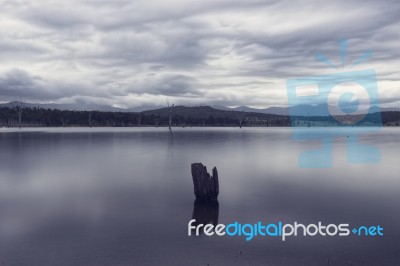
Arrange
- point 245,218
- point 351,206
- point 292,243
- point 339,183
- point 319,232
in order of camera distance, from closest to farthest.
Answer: point 292,243 → point 319,232 → point 245,218 → point 351,206 → point 339,183

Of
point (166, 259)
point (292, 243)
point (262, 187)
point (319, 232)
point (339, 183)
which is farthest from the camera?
point (339, 183)

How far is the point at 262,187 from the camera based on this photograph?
2770cm

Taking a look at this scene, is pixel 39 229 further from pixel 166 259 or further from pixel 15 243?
pixel 166 259

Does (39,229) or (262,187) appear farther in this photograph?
(262,187)

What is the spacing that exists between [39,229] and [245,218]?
1022 centimetres

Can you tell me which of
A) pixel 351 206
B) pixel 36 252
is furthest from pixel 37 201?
pixel 351 206
